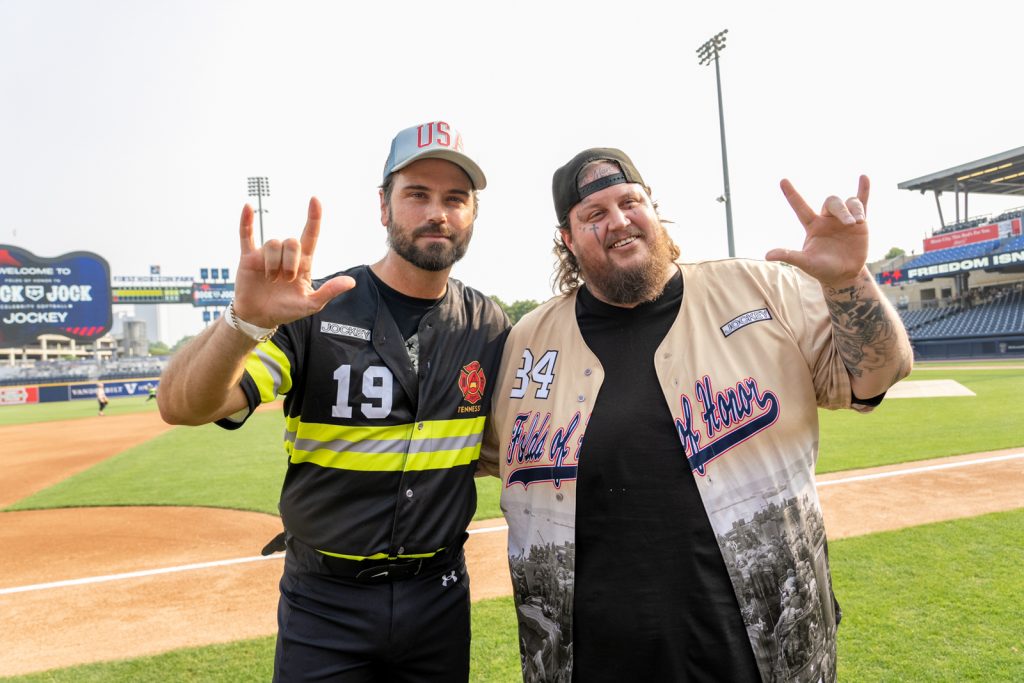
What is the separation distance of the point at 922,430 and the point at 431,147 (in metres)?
13.0

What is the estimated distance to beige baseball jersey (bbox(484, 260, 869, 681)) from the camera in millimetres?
2180

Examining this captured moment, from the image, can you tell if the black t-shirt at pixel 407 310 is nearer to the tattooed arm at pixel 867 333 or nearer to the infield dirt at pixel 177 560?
the tattooed arm at pixel 867 333

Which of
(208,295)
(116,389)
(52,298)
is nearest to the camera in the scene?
(52,298)

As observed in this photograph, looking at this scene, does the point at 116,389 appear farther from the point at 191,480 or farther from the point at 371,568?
the point at 371,568

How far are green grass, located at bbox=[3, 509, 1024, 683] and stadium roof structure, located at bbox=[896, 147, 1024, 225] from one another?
47158mm

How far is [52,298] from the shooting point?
3675cm

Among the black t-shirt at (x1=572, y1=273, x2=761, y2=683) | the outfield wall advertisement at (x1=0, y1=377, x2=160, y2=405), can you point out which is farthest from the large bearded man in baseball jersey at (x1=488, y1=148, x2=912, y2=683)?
the outfield wall advertisement at (x1=0, y1=377, x2=160, y2=405)

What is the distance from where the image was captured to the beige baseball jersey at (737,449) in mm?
2180

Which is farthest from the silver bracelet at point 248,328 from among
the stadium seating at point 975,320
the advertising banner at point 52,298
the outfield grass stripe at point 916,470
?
the advertising banner at point 52,298

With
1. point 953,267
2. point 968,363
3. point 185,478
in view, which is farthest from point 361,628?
point 953,267

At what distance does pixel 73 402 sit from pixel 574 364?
46977 mm

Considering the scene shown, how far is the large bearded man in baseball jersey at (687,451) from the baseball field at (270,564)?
334mm

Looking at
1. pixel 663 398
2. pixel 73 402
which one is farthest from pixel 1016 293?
pixel 73 402

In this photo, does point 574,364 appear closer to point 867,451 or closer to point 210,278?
point 867,451
